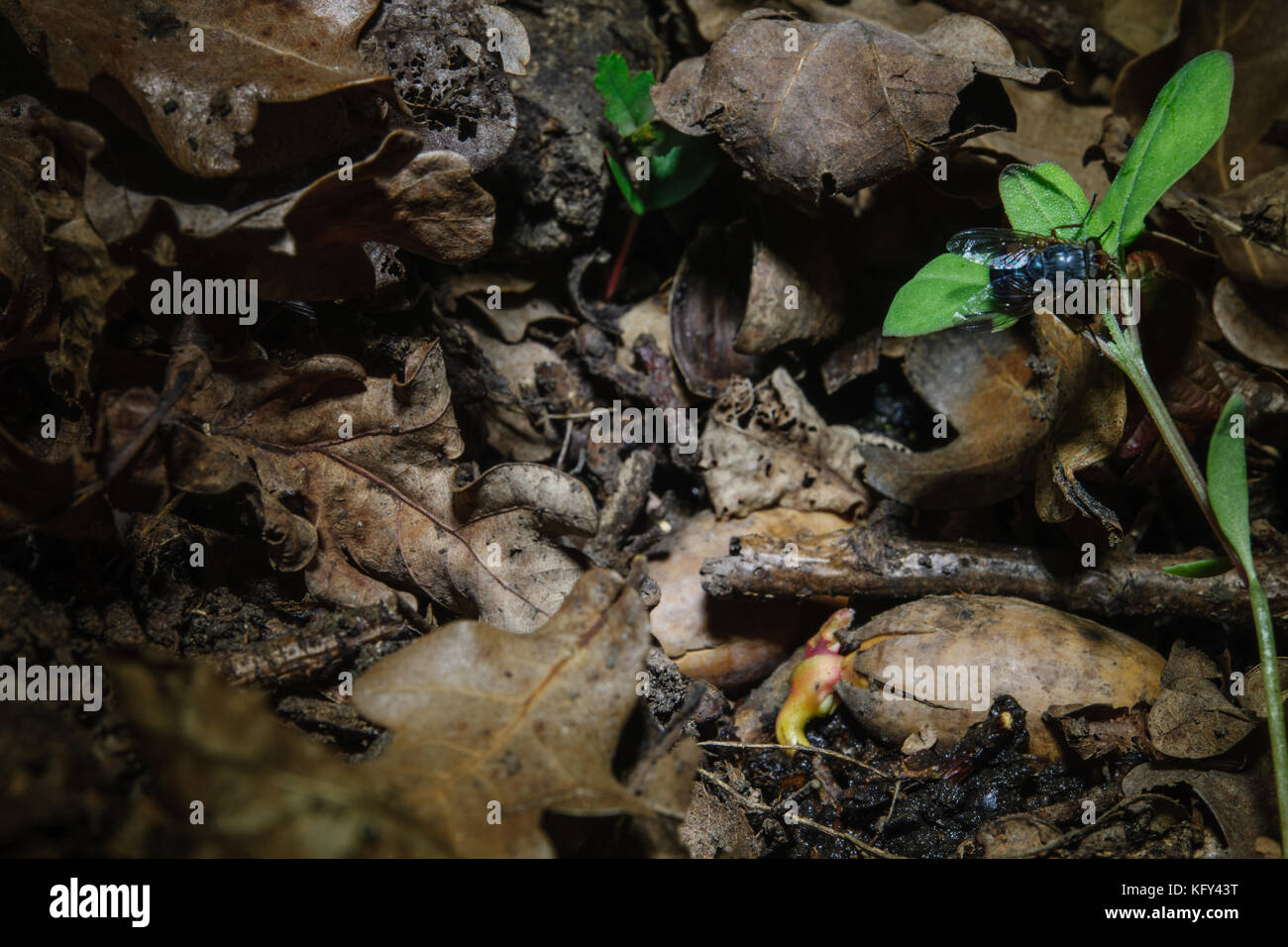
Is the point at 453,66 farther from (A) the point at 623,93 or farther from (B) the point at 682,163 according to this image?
(B) the point at 682,163

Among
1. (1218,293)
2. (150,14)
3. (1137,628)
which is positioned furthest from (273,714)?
(1218,293)

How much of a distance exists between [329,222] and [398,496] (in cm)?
75

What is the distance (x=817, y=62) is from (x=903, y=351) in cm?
104

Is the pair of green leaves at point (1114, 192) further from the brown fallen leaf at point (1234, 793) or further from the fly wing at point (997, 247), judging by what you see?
the brown fallen leaf at point (1234, 793)

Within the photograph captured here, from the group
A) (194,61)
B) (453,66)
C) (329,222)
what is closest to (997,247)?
(453,66)

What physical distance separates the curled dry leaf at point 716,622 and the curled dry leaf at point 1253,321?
145cm

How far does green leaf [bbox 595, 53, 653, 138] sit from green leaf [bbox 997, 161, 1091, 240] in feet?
3.99

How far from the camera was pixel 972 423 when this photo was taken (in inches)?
107

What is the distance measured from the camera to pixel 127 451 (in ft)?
6.01

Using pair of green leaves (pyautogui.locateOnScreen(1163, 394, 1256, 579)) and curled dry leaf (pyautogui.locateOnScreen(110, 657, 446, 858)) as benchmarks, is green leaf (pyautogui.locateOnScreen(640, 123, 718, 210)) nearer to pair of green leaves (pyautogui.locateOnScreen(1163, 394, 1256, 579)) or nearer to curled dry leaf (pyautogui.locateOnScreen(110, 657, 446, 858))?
pair of green leaves (pyautogui.locateOnScreen(1163, 394, 1256, 579))

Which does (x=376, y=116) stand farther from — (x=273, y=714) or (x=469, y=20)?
(x=273, y=714)

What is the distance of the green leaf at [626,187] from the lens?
2891 millimetres

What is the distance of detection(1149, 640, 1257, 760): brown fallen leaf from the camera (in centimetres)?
206

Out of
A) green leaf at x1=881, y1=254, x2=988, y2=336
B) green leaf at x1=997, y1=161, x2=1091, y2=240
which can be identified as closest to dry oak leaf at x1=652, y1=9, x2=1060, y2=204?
green leaf at x1=997, y1=161, x2=1091, y2=240
